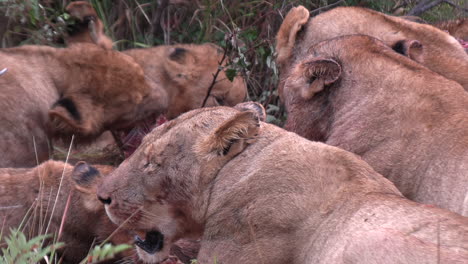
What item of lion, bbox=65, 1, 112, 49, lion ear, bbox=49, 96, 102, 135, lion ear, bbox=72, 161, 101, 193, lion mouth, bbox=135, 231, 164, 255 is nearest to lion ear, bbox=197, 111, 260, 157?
lion mouth, bbox=135, 231, 164, 255

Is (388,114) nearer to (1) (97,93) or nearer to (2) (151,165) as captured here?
(2) (151,165)

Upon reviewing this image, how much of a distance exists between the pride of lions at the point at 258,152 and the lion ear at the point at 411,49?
11 millimetres

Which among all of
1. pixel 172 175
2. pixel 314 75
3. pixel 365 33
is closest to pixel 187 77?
pixel 365 33

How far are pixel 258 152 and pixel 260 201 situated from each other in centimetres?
23

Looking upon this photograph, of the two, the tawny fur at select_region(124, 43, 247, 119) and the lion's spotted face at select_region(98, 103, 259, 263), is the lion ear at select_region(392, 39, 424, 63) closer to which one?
the lion's spotted face at select_region(98, 103, 259, 263)

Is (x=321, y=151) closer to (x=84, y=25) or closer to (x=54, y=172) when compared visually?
(x=54, y=172)

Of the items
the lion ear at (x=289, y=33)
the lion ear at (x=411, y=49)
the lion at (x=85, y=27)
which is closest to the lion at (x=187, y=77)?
the lion at (x=85, y=27)

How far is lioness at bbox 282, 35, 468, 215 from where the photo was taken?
3.72 meters

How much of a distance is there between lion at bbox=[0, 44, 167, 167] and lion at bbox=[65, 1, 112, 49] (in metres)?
0.30

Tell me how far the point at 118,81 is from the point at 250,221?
9.10 ft

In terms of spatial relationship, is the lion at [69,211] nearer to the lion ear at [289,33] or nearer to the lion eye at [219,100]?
the lion ear at [289,33]

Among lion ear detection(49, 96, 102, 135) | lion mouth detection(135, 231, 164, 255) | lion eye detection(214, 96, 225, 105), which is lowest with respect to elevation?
lion eye detection(214, 96, 225, 105)

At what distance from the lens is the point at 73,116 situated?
520 cm

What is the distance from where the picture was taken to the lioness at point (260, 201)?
2.79m
